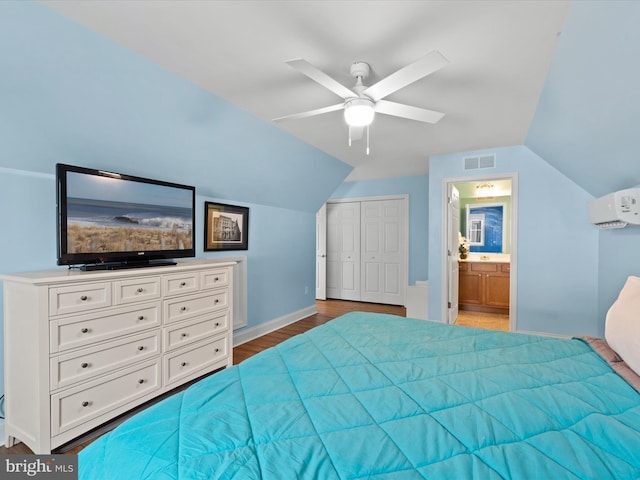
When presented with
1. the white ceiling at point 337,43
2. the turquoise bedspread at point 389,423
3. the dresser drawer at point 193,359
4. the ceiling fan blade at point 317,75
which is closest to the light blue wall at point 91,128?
the white ceiling at point 337,43

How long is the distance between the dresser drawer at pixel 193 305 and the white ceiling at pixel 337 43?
1.72 metres

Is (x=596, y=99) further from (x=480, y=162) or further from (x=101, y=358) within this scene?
(x=101, y=358)

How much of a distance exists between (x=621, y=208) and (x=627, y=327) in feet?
5.37

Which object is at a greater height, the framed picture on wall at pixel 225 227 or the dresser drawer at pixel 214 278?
the framed picture on wall at pixel 225 227

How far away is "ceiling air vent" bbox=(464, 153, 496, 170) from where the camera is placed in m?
4.00

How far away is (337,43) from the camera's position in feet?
6.26

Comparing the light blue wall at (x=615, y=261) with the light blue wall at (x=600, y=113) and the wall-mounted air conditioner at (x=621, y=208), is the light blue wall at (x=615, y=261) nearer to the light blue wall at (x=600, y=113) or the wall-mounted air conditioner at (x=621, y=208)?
the light blue wall at (x=600, y=113)

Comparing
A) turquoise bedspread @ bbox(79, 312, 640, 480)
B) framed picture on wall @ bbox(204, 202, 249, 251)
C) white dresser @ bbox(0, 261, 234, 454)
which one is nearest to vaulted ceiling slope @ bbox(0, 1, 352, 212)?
framed picture on wall @ bbox(204, 202, 249, 251)

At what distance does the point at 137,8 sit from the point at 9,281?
1.74 m

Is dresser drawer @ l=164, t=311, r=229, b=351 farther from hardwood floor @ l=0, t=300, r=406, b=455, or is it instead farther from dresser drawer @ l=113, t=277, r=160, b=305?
hardwood floor @ l=0, t=300, r=406, b=455

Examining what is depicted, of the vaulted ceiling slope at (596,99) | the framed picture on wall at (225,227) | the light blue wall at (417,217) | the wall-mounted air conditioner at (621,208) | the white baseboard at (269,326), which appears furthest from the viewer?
the light blue wall at (417,217)

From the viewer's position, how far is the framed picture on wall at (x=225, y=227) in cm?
346

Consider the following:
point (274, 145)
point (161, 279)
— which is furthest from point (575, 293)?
point (161, 279)

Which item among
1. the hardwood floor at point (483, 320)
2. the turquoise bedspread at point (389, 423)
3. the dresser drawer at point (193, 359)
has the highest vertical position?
the turquoise bedspread at point (389, 423)
